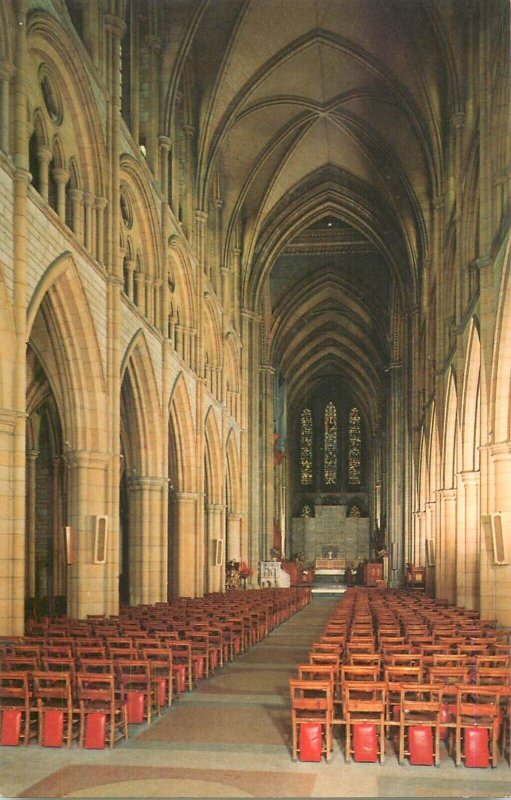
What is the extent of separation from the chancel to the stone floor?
8 centimetres

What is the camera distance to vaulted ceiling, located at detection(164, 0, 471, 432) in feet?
101

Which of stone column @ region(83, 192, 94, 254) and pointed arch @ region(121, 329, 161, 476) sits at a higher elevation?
stone column @ region(83, 192, 94, 254)

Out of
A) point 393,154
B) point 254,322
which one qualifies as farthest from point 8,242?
point 254,322

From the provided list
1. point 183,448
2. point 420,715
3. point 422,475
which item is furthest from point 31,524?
point 420,715

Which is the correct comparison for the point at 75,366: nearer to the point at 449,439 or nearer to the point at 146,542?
the point at 146,542

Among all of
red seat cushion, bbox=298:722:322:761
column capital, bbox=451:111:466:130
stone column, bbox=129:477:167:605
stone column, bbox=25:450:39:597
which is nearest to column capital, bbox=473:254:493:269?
column capital, bbox=451:111:466:130

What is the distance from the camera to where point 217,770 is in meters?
9.91

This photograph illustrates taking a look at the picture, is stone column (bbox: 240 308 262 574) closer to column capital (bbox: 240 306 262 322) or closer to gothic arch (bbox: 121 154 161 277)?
column capital (bbox: 240 306 262 322)

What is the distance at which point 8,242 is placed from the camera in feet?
53.5

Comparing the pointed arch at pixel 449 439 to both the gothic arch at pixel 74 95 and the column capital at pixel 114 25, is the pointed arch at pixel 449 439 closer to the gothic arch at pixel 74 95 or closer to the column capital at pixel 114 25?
the gothic arch at pixel 74 95

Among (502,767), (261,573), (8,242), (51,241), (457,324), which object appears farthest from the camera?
(261,573)

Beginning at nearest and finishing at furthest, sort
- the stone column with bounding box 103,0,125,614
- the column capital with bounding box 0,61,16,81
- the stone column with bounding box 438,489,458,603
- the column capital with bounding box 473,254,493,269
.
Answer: the column capital with bounding box 0,61,16,81, the column capital with bounding box 473,254,493,269, the stone column with bounding box 103,0,125,614, the stone column with bounding box 438,489,458,603

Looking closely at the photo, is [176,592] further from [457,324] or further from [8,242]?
[8,242]

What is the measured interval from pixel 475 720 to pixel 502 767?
0.54 metres
